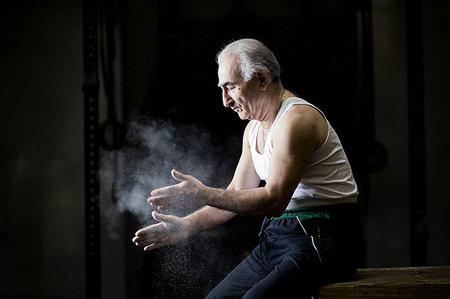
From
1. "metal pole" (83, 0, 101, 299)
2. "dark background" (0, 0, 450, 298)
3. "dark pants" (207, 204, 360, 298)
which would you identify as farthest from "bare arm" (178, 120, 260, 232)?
"metal pole" (83, 0, 101, 299)

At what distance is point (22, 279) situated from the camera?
4.59m

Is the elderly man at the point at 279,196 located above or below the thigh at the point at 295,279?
above

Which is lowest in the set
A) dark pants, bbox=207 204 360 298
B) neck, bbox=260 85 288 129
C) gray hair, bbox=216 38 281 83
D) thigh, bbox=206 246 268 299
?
thigh, bbox=206 246 268 299

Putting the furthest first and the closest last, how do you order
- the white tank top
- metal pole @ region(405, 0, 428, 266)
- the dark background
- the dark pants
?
1. the dark background
2. metal pole @ region(405, 0, 428, 266)
3. the white tank top
4. the dark pants

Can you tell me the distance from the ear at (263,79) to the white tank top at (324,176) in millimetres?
→ 144

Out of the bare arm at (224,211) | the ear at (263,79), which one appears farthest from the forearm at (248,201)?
the ear at (263,79)

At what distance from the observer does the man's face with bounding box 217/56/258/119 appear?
90.5 inches

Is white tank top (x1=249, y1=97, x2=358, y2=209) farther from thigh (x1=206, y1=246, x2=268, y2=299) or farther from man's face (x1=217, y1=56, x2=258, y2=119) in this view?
thigh (x1=206, y1=246, x2=268, y2=299)

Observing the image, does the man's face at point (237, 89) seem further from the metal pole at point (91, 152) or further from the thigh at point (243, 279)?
the metal pole at point (91, 152)

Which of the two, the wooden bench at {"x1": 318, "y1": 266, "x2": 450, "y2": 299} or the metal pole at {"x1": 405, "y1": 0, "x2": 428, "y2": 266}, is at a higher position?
the metal pole at {"x1": 405, "y1": 0, "x2": 428, "y2": 266}

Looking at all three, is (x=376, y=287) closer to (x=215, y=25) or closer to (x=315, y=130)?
(x=315, y=130)

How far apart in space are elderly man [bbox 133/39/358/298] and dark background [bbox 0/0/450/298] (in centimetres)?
169

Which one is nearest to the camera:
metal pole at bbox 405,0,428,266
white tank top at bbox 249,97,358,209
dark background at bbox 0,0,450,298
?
white tank top at bbox 249,97,358,209

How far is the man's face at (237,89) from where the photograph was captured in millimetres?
2299
